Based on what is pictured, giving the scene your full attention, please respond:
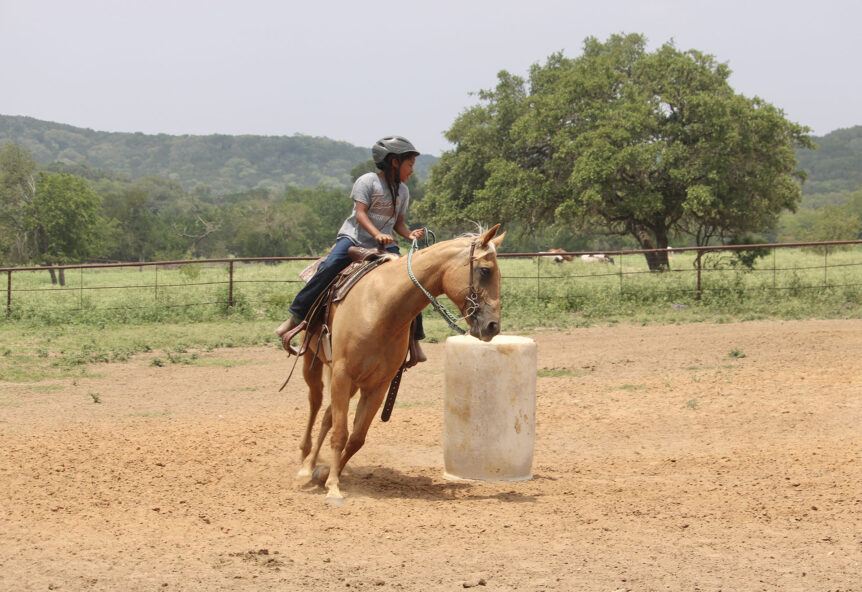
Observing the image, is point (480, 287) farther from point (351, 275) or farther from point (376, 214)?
point (376, 214)

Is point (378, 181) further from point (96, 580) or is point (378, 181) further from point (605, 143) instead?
point (605, 143)

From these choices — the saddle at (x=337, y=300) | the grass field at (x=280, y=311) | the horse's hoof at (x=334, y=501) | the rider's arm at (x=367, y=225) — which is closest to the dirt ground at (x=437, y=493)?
the horse's hoof at (x=334, y=501)

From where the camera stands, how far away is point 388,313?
20.4 ft

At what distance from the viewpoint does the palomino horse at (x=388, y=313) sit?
18.8ft

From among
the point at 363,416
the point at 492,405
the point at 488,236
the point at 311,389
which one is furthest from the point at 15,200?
the point at 488,236

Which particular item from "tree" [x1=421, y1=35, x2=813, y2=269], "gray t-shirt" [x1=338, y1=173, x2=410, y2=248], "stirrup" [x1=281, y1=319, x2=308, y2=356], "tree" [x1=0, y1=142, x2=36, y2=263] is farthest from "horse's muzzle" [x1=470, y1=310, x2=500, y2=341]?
"tree" [x1=0, y1=142, x2=36, y2=263]

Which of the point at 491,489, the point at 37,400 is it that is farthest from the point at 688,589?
the point at 37,400

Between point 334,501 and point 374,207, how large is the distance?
2.37m

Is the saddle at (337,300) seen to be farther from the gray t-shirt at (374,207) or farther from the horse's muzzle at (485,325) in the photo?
the horse's muzzle at (485,325)

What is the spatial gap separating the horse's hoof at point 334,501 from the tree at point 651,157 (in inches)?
903

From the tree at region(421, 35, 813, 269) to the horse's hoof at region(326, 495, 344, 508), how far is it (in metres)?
22.9

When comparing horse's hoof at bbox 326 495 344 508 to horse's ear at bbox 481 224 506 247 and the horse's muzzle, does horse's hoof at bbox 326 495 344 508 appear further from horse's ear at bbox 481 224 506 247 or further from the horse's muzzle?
horse's ear at bbox 481 224 506 247

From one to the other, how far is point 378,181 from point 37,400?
626 cm

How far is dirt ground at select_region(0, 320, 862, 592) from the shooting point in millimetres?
4625
